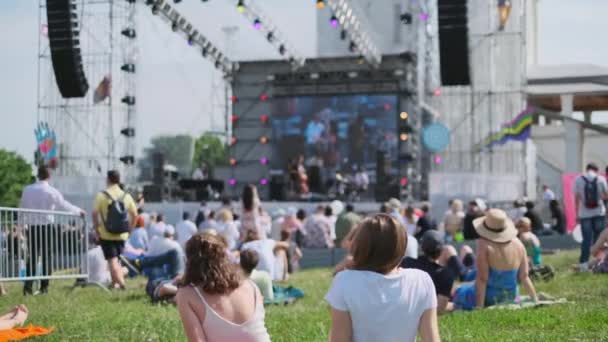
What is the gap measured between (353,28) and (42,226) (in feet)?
61.6

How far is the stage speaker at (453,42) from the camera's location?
52.2ft

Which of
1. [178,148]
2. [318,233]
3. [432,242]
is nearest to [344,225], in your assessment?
[432,242]

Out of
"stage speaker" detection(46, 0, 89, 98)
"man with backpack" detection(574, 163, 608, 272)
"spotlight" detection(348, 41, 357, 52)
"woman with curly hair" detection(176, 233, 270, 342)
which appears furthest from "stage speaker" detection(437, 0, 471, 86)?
"spotlight" detection(348, 41, 357, 52)

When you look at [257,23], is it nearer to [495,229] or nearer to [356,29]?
[356,29]

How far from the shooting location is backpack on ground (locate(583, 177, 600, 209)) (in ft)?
47.1

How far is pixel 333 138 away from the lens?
32.1 meters

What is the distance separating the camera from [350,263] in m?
4.54

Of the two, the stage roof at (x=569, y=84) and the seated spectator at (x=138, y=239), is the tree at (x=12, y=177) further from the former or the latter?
the seated spectator at (x=138, y=239)

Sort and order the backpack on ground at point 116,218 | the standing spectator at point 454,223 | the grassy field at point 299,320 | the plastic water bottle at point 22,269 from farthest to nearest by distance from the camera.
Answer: the standing spectator at point 454,223 < the backpack on ground at point 116,218 < the plastic water bottle at point 22,269 < the grassy field at point 299,320

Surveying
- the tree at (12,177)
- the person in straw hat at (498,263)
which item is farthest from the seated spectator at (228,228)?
the tree at (12,177)

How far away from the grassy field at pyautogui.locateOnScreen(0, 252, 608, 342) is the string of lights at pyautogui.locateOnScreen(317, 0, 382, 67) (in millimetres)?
16453

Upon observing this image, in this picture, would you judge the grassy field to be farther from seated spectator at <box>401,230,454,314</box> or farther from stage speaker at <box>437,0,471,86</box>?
stage speaker at <box>437,0,471,86</box>

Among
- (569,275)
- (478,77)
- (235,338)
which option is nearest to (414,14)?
(478,77)

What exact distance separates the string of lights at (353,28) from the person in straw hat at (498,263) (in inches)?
690
